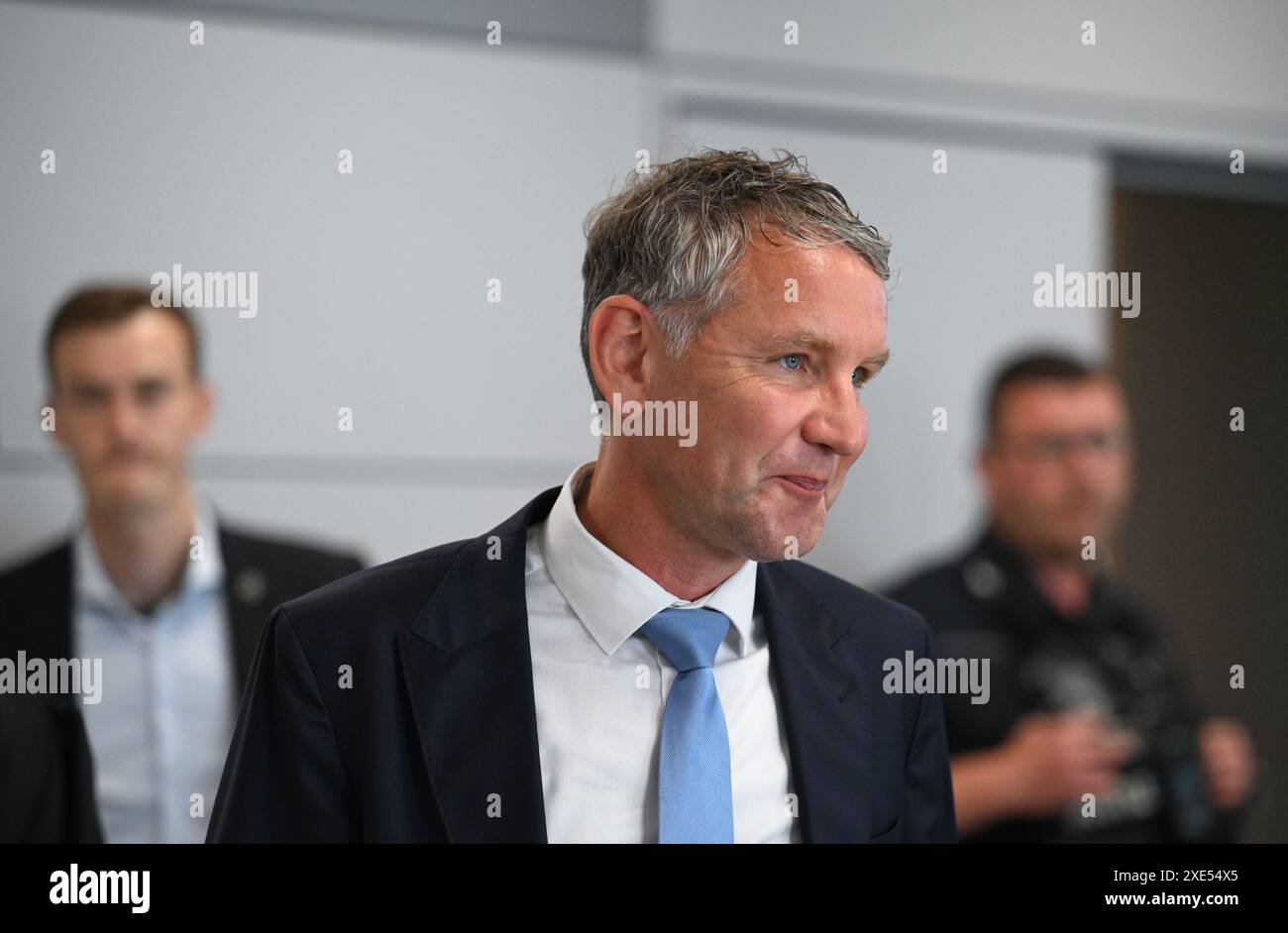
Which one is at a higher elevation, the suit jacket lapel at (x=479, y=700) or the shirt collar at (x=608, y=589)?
the shirt collar at (x=608, y=589)

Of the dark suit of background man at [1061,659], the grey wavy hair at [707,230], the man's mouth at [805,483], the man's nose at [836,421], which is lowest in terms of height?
Result: the dark suit of background man at [1061,659]

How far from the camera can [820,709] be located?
4.54 feet

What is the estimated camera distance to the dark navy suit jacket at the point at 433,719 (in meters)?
1.25

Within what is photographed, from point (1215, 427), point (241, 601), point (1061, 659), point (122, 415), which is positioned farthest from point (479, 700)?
point (1215, 427)

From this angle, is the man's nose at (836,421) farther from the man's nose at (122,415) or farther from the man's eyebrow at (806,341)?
the man's nose at (122,415)

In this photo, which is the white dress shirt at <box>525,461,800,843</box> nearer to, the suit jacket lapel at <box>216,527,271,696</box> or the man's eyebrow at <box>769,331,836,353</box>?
the man's eyebrow at <box>769,331,836,353</box>

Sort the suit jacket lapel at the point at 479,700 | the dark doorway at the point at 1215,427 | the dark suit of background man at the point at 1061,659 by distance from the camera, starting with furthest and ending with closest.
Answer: the dark doorway at the point at 1215,427
the dark suit of background man at the point at 1061,659
the suit jacket lapel at the point at 479,700

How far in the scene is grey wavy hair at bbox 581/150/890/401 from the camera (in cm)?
137

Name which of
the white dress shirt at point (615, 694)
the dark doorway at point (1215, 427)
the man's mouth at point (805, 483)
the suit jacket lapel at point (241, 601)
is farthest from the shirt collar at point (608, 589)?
the dark doorway at point (1215, 427)

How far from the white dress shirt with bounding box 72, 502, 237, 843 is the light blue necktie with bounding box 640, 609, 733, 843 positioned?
4.22 feet

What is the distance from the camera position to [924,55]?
3.01 metres

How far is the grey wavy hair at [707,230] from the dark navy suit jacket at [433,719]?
29 centimetres

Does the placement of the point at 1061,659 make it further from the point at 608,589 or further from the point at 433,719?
the point at 433,719

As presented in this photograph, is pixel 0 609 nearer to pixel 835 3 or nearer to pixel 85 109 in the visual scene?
pixel 85 109
